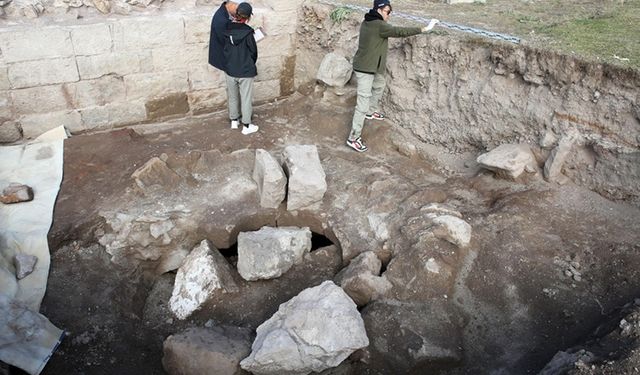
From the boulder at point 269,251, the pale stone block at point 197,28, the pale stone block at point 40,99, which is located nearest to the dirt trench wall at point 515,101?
the pale stone block at point 197,28

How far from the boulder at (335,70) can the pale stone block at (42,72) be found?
338cm

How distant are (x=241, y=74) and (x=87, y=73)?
6.82 ft

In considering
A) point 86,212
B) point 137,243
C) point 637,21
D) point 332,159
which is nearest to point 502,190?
point 332,159

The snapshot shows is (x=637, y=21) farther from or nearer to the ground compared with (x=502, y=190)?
farther from the ground

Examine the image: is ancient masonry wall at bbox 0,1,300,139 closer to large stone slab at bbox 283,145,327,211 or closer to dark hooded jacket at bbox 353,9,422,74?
→ dark hooded jacket at bbox 353,9,422,74

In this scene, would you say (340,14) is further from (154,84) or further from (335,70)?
(154,84)

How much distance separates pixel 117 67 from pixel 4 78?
4.35 feet

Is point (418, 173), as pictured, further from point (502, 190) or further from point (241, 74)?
point (241, 74)

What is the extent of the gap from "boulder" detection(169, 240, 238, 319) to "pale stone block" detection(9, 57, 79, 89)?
337 centimetres

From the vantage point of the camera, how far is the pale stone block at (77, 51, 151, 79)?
6184 millimetres

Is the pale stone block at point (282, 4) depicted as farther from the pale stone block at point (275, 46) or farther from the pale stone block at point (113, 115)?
the pale stone block at point (113, 115)

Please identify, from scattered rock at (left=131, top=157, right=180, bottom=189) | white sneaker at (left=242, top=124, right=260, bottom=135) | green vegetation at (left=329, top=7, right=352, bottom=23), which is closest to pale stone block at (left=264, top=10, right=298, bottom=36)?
green vegetation at (left=329, top=7, right=352, bottom=23)

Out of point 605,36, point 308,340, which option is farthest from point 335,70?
point 308,340

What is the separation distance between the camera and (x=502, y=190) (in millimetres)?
5168
